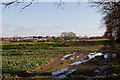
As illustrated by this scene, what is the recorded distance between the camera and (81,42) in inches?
1815

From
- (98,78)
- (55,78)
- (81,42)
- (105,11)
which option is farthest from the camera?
(81,42)

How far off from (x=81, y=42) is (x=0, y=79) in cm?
4034

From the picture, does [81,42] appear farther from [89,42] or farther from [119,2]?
[119,2]

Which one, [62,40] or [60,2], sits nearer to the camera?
[60,2]

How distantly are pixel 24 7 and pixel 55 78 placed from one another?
4.64 m

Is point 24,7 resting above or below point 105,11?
below

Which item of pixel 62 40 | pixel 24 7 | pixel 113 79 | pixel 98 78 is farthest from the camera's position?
pixel 62 40

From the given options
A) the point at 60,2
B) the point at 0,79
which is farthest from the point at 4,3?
the point at 0,79

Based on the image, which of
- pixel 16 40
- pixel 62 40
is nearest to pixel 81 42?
pixel 62 40

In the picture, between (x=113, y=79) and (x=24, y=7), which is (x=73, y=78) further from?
(x=24, y=7)

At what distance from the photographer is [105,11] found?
995cm

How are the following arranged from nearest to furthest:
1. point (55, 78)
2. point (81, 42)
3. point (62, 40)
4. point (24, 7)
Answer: point (24, 7) < point (55, 78) < point (62, 40) < point (81, 42)

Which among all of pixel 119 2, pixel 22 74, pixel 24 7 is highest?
pixel 119 2

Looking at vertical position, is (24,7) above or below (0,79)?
above
